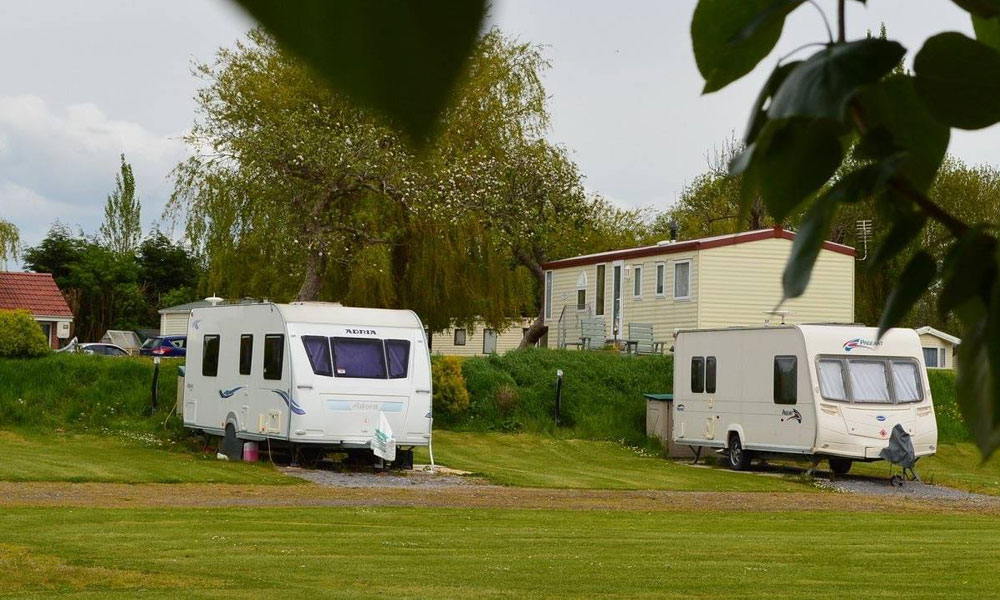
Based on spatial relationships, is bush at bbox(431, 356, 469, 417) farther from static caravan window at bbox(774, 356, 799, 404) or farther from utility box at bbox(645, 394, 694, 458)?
static caravan window at bbox(774, 356, 799, 404)

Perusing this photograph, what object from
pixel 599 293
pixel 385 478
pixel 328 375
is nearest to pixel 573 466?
pixel 385 478

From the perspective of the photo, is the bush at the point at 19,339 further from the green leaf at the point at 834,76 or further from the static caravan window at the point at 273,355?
the green leaf at the point at 834,76

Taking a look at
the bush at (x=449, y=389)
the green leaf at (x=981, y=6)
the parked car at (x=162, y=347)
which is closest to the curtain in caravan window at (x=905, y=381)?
the bush at (x=449, y=389)

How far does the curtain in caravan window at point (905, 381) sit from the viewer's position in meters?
20.5

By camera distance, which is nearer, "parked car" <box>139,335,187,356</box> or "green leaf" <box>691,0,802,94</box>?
"green leaf" <box>691,0,802,94</box>

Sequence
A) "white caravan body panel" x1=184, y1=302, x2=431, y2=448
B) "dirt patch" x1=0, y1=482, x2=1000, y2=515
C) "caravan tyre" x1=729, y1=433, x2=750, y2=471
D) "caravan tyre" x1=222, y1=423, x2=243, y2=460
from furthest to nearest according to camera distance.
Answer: "caravan tyre" x1=729, y1=433, x2=750, y2=471 → "caravan tyre" x1=222, y1=423, x2=243, y2=460 → "white caravan body panel" x1=184, y1=302, x2=431, y2=448 → "dirt patch" x1=0, y1=482, x2=1000, y2=515

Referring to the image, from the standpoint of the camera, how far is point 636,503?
1647 cm

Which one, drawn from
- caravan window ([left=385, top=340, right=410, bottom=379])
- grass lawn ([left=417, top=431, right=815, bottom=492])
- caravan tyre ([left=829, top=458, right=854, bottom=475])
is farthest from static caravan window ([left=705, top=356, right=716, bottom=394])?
caravan window ([left=385, top=340, right=410, bottom=379])

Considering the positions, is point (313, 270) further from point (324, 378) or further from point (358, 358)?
point (358, 358)

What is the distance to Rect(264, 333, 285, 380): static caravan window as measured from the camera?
18.8m

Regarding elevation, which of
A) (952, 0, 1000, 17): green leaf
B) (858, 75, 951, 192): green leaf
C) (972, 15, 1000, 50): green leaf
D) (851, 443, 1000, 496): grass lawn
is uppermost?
(952, 0, 1000, 17): green leaf

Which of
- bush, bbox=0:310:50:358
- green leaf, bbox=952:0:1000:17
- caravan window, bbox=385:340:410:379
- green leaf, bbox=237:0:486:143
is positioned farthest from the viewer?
bush, bbox=0:310:50:358

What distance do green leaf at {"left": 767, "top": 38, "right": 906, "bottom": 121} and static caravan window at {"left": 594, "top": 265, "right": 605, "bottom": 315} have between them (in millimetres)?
34138

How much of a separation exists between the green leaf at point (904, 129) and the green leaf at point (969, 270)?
4 centimetres
